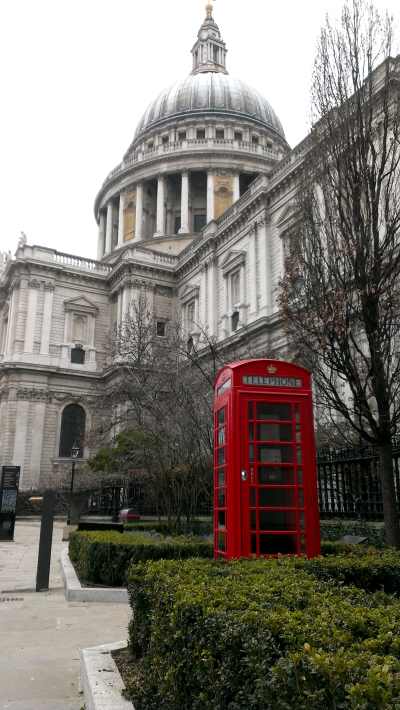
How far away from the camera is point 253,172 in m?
54.2

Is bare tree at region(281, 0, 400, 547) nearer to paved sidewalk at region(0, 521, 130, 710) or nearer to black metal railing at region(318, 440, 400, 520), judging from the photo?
black metal railing at region(318, 440, 400, 520)

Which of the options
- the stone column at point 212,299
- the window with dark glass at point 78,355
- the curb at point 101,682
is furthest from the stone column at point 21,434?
the curb at point 101,682

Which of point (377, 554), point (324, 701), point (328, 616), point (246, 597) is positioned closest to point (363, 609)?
point (328, 616)

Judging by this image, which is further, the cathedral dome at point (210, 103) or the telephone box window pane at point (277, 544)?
the cathedral dome at point (210, 103)

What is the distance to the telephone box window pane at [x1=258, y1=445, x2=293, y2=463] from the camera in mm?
6645

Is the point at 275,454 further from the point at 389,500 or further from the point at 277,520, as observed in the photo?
the point at 389,500

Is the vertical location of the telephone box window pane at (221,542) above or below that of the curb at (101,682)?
above

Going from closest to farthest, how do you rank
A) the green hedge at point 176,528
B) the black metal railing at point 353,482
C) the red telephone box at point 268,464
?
1. the red telephone box at point 268,464
2. the black metal railing at point 353,482
3. the green hedge at point 176,528

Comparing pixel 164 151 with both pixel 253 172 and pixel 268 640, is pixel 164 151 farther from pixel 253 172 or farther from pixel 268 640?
pixel 268 640

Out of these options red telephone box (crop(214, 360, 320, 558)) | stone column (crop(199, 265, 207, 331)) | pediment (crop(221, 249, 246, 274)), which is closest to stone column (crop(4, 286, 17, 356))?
stone column (crop(199, 265, 207, 331))

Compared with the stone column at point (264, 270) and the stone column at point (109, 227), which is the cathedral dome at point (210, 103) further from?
the stone column at point (264, 270)

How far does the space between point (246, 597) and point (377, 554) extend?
10.6 ft

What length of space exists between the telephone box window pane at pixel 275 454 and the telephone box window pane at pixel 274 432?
0.11 metres

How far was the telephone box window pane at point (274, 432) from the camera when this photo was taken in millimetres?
6723
